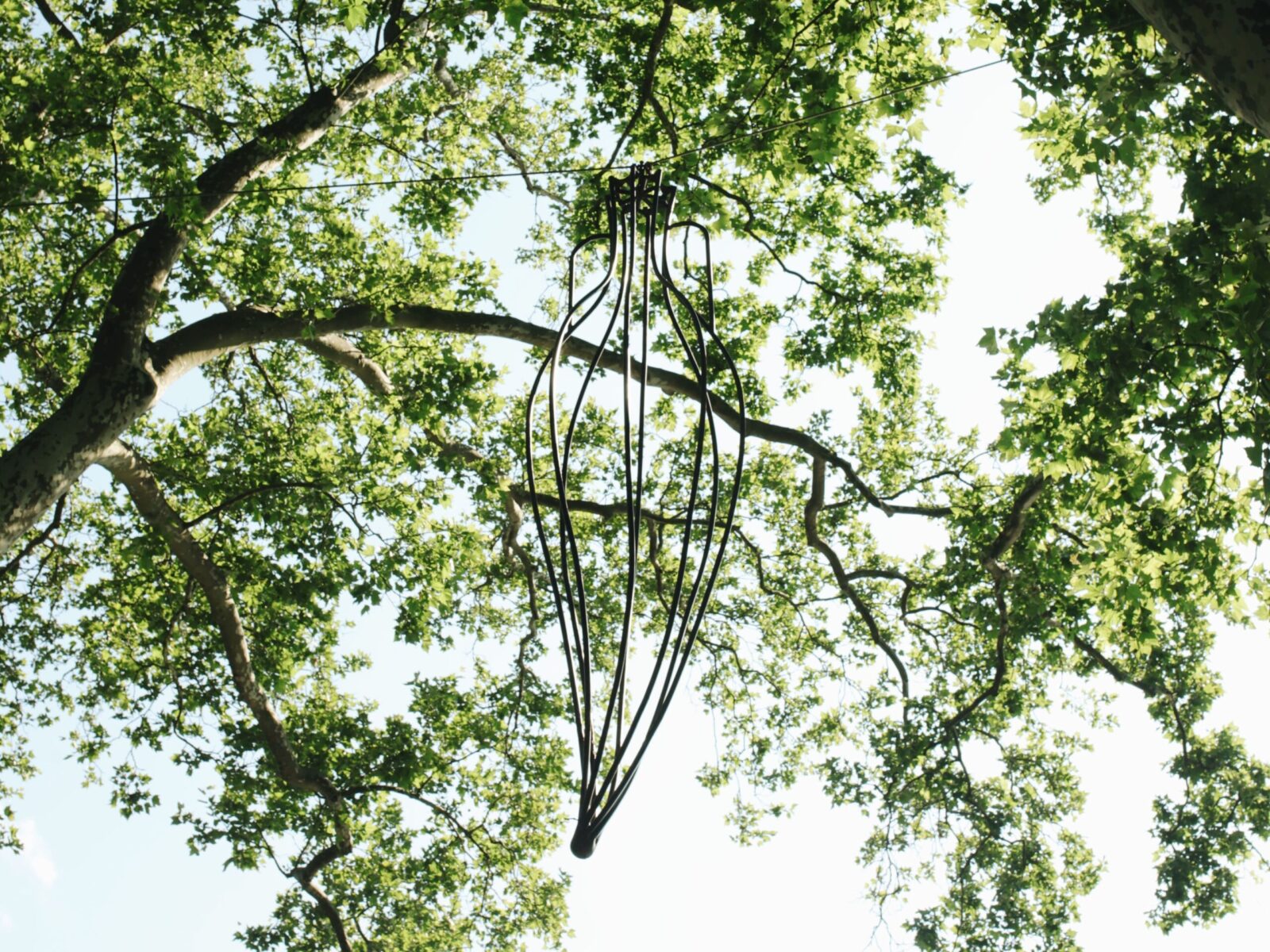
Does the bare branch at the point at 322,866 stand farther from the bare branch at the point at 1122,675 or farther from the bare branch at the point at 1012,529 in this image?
the bare branch at the point at 1122,675

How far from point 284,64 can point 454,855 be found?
7.63 metres

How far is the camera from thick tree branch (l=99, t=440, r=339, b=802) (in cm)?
707

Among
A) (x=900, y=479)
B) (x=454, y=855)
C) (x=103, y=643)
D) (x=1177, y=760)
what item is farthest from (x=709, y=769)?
(x=103, y=643)

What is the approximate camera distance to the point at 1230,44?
7.86 feet

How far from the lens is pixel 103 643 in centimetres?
954

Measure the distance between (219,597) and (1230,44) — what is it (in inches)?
294

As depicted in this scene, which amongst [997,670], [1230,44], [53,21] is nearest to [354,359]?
[53,21]

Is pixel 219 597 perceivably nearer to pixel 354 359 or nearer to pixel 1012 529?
pixel 354 359

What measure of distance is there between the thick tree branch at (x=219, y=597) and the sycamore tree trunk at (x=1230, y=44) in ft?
21.6

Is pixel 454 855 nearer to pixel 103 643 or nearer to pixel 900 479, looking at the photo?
pixel 103 643

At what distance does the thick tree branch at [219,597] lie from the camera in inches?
279

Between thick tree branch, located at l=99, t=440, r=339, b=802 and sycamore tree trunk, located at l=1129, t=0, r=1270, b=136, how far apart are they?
6.58 metres

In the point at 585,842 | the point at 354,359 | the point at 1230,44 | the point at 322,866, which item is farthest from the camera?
the point at 322,866

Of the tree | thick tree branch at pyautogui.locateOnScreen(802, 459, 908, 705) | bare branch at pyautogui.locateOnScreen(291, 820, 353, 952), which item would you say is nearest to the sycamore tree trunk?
the tree
